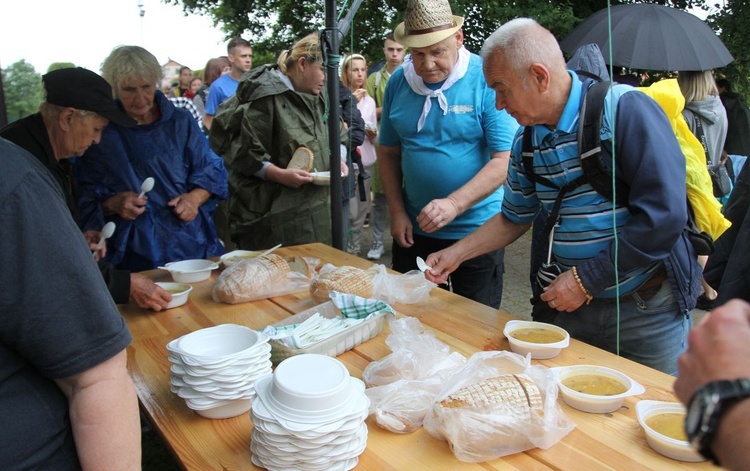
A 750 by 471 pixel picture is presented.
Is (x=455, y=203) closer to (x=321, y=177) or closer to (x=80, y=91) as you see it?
(x=321, y=177)

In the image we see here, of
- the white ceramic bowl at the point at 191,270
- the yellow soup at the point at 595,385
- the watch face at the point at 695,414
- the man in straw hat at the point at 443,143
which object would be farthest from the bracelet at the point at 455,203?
the watch face at the point at 695,414

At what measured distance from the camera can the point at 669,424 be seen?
1.29m

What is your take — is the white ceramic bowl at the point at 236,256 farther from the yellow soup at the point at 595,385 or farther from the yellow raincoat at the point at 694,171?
the yellow raincoat at the point at 694,171

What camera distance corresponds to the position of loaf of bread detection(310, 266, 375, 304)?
2.12 m

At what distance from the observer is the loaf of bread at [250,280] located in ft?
7.36

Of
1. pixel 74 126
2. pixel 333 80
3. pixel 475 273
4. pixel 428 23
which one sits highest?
pixel 428 23

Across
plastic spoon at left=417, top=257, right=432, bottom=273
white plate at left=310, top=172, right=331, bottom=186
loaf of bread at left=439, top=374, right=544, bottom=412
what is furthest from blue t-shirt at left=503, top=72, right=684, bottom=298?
white plate at left=310, top=172, right=331, bottom=186

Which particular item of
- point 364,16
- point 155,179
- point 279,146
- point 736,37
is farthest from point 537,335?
point 364,16

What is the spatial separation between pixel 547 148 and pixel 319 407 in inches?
47.7

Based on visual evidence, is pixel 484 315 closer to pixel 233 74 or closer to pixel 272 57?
pixel 233 74

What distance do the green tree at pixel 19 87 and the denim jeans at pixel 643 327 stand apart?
274 centimetres

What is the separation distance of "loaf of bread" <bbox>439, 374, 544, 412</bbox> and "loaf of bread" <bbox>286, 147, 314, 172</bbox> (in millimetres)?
2380

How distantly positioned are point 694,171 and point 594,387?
2.85ft

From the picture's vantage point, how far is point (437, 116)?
9.13 ft
